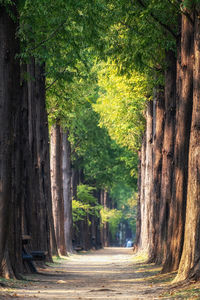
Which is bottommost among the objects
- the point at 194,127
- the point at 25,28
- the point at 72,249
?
the point at 72,249

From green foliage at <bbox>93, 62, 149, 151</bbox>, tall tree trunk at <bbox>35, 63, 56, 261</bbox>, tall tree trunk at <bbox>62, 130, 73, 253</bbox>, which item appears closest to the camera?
tall tree trunk at <bbox>35, 63, 56, 261</bbox>

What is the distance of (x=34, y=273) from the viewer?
17.7 meters

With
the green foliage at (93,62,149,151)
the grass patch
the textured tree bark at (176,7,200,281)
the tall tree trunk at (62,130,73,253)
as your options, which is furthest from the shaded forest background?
the tall tree trunk at (62,130,73,253)

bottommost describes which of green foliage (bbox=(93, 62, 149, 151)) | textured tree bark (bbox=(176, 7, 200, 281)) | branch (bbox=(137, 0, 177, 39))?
textured tree bark (bbox=(176, 7, 200, 281))

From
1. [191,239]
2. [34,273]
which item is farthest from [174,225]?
[34,273]

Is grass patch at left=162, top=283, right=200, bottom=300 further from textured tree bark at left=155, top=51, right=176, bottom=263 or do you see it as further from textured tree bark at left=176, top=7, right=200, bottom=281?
textured tree bark at left=155, top=51, right=176, bottom=263

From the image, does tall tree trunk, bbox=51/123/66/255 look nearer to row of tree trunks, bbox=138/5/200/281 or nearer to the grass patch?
row of tree trunks, bbox=138/5/200/281

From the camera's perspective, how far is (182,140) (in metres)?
15.1

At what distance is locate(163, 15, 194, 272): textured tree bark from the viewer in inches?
584

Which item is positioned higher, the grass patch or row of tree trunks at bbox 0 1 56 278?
row of tree trunks at bbox 0 1 56 278

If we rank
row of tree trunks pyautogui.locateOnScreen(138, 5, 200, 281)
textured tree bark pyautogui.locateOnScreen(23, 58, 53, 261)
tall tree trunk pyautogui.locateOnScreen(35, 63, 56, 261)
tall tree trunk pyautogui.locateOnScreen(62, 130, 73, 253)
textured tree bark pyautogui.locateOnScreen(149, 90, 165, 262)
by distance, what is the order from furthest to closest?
tall tree trunk pyautogui.locateOnScreen(62, 130, 73, 253)
textured tree bark pyautogui.locateOnScreen(149, 90, 165, 262)
tall tree trunk pyautogui.locateOnScreen(35, 63, 56, 261)
textured tree bark pyautogui.locateOnScreen(23, 58, 53, 261)
row of tree trunks pyautogui.locateOnScreen(138, 5, 200, 281)

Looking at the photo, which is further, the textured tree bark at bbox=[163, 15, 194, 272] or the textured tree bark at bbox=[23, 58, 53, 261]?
the textured tree bark at bbox=[23, 58, 53, 261]

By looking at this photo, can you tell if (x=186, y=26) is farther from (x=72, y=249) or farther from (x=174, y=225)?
(x=72, y=249)

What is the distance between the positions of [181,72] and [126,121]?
→ 20.1 metres
